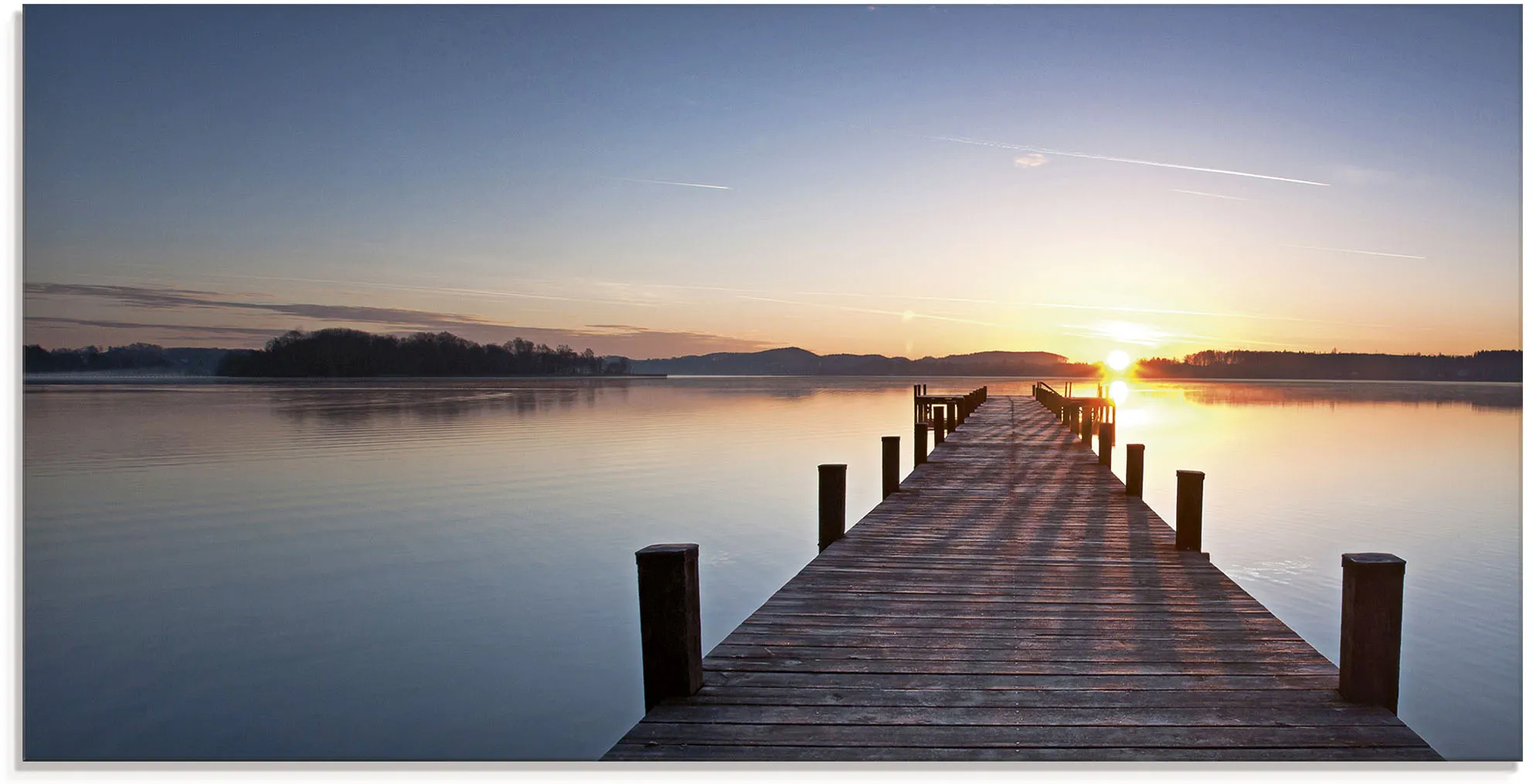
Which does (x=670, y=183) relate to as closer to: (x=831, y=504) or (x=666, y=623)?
(x=831, y=504)

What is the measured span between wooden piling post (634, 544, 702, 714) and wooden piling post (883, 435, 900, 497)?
750 centimetres

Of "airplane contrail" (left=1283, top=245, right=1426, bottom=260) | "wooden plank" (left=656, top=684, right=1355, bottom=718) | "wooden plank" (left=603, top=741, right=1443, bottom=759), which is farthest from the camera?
"airplane contrail" (left=1283, top=245, right=1426, bottom=260)

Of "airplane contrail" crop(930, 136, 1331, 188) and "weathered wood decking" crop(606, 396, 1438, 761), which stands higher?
"airplane contrail" crop(930, 136, 1331, 188)

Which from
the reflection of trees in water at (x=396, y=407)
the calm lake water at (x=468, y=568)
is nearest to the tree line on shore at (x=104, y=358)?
the calm lake water at (x=468, y=568)

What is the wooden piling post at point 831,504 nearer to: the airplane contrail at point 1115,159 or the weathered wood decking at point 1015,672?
the weathered wood decking at point 1015,672

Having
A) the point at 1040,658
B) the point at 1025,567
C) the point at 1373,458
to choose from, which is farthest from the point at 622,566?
the point at 1373,458

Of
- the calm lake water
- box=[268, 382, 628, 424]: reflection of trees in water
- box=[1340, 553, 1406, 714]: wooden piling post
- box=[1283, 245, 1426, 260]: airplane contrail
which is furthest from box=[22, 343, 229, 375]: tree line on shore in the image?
box=[268, 382, 628, 424]: reflection of trees in water

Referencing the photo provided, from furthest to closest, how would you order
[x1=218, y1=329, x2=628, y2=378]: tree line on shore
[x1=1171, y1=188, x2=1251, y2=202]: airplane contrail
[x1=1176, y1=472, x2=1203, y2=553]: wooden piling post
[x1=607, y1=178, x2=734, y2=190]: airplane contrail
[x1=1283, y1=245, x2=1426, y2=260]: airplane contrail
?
[x1=218, y1=329, x2=628, y2=378]: tree line on shore
[x1=607, y1=178, x2=734, y2=190]: airplane contrail
[x1=1171, y1=188, x2=1251, y2=202]: airplane contrail
[x1=1283, y1=245, x2=1426, y2=260]: airplane contrail
[x1=1176, y1=472, x2=1203, y2=553]: wooden piling post

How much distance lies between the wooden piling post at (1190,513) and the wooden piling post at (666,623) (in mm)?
4847

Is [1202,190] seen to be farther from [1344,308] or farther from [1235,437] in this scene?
[1235,437]

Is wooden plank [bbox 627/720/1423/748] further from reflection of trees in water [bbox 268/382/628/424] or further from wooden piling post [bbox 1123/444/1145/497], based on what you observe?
reflection of trees in water [bbox 268/382/628/424]

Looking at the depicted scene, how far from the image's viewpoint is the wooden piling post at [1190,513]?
680 cm

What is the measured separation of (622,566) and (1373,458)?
73.4 ft

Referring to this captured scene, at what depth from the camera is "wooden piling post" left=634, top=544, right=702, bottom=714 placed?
3.60 m
